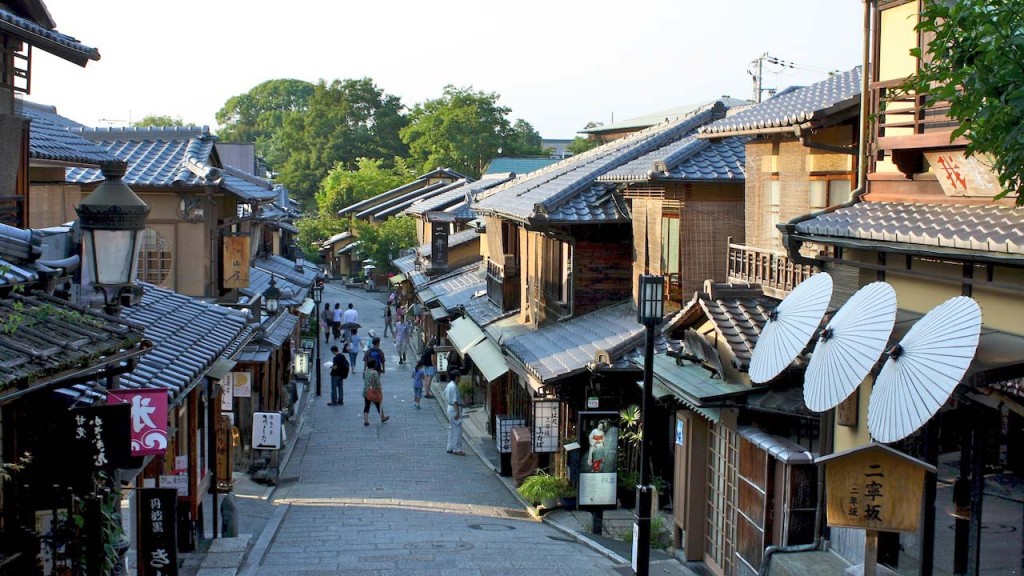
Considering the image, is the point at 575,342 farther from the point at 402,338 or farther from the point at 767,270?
the point at 402,338

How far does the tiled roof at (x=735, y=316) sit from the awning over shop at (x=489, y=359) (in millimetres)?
9237

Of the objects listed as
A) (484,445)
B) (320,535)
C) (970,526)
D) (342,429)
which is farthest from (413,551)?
(342,429)

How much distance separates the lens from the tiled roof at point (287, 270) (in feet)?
137

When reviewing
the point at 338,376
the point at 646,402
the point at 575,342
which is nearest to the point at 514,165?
the point at 338,376

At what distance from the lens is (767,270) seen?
1599 centimetres

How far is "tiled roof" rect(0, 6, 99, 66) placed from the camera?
461 inches

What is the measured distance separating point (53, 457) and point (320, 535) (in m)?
9.47

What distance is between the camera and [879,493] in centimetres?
876

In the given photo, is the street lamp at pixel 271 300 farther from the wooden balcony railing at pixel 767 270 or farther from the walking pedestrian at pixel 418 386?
the wooden balcony railing at pixel 767 270

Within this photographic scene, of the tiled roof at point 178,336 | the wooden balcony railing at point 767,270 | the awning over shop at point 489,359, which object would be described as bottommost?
the awning over shop at point 489,359

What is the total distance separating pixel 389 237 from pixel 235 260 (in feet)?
140

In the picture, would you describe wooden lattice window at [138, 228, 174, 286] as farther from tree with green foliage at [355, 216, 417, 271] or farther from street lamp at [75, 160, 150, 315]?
tree with green foliage at [355, 216, 417, 271]

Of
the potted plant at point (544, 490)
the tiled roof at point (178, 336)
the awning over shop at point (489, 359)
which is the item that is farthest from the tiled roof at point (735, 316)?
the awning over shop at point (489, 359)

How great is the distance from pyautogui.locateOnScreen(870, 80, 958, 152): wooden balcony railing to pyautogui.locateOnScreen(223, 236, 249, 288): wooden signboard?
15824 mm
